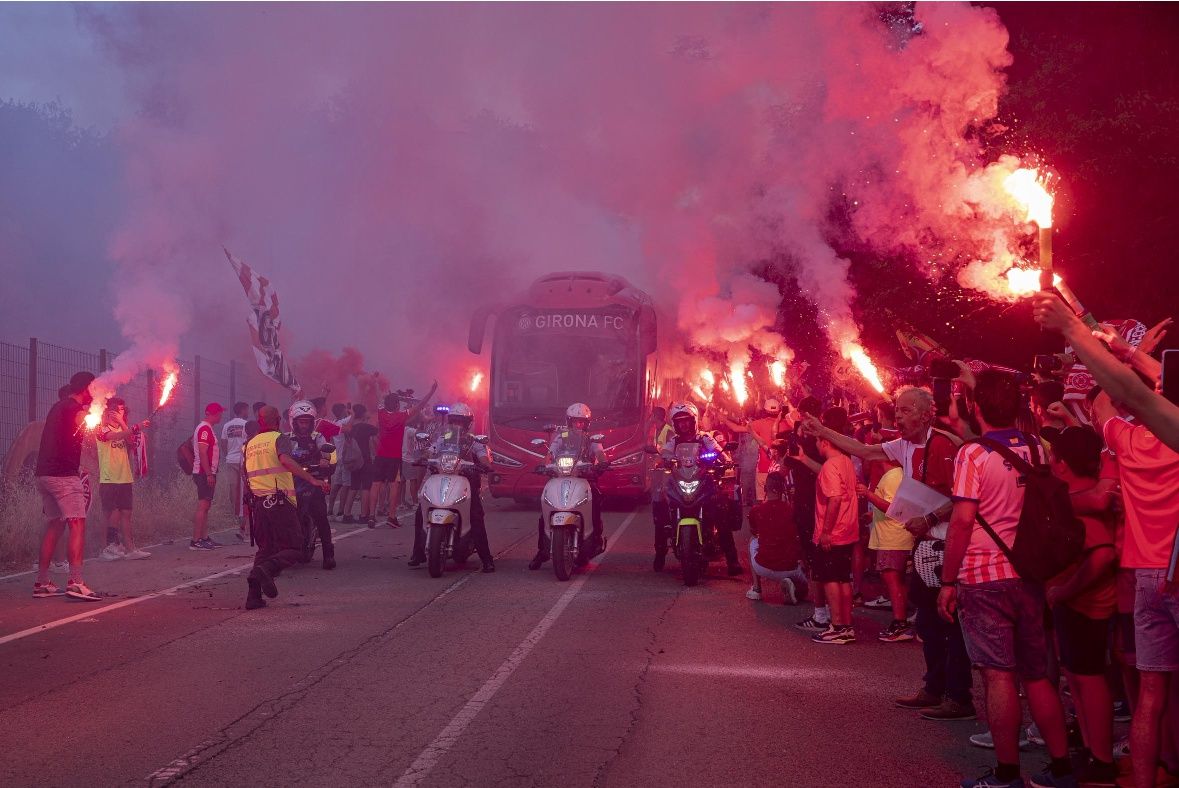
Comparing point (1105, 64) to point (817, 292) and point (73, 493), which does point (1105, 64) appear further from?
point (73, 493)

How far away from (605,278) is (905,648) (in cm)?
1409

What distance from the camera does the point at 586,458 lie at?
1321 centimetres

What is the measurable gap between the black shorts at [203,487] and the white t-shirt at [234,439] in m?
1.18

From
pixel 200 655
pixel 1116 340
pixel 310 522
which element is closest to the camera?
pixel 1116 340

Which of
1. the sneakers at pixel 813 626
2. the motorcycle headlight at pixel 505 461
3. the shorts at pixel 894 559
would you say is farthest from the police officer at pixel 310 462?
the motorcycle headlight at pixel 505 461

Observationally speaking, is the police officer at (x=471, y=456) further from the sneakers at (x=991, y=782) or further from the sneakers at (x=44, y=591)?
the sneakers at (x=991, y=782)

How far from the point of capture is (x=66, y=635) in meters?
9.06

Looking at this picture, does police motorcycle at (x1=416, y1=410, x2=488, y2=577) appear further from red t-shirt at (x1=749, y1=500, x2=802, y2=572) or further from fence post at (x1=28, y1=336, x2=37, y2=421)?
fence post at (x1=28, y1=336, x2=37, y2=421)

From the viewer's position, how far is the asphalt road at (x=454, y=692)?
5.61 m

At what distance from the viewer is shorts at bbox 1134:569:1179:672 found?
4875 mm

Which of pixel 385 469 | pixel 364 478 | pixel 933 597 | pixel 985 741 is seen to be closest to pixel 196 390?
pixel 364 478

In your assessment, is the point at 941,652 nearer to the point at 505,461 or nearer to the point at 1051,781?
the point at 1051,781

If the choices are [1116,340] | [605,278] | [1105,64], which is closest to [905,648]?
[1116,340]

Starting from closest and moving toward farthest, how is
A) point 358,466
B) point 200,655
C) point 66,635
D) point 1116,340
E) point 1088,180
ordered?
point 1116,340
point 200,655
point 66,635
point 1088,180
point 358,466
